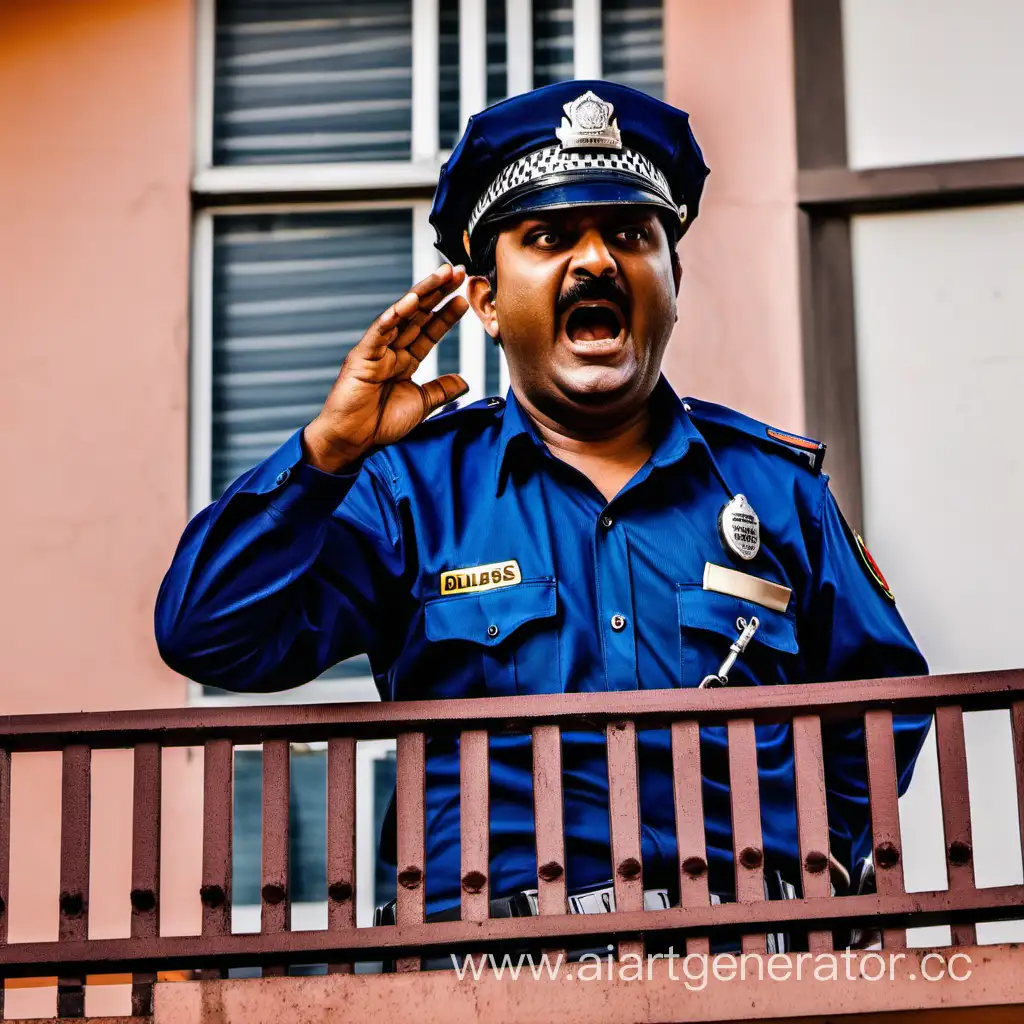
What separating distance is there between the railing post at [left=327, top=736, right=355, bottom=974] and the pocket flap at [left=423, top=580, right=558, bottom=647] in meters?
0.35

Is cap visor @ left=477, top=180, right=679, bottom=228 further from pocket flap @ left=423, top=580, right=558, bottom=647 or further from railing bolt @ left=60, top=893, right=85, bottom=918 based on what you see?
railing bolt @ left=60, top=893, right=85, bottom=918

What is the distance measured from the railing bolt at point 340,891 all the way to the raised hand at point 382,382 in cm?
65

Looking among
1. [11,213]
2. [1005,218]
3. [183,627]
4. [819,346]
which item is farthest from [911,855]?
Answer: [11,213]

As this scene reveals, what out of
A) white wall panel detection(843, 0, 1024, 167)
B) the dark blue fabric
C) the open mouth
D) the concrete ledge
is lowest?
the concrete ledge

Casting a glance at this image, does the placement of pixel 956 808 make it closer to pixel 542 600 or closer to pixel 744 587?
pixel 744 587

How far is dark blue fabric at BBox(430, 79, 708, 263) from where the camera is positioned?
372 cm

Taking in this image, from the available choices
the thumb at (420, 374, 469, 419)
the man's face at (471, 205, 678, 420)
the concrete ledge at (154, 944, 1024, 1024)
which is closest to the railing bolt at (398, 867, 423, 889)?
the concrete ledge at (154, 944, 1024, 1024)

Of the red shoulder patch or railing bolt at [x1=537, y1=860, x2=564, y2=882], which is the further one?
the red shoulder patch

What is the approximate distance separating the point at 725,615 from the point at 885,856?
0.54 metres

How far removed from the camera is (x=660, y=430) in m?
3.80

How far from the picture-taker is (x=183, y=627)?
3.33 meters

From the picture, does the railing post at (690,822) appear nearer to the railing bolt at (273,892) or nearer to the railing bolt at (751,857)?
the railing bolt at (751,857)

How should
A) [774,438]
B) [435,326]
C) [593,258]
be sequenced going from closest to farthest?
[435,326]
[593,258]
[774,438]

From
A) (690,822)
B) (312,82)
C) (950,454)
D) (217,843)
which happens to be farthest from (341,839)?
(312,82)
